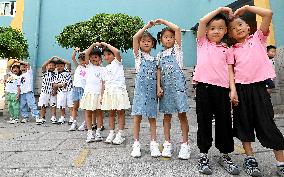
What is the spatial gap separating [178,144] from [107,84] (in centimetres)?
134

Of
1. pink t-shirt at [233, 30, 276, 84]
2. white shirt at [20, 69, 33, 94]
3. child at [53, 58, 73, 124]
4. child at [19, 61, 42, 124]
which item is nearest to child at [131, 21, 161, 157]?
pink t-shirt at [233, 30, 276, 84]

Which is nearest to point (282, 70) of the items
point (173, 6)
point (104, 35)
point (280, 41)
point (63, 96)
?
point (280, 41)

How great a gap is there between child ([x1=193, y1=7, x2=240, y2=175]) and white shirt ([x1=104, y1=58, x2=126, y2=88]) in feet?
5.05

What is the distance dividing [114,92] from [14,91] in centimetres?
435

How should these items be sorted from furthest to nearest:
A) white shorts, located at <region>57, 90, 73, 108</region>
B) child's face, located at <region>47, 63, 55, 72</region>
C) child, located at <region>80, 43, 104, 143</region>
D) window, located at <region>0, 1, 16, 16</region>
Answer: window, located at <region>0, 1, 16, 16</region>, child's face, located at <region>47, 63, 55, 72</region>, white shorts, located at <region>57, 90, 73, 108</region>, child, located at <region>80, 43, 104, 143</region>

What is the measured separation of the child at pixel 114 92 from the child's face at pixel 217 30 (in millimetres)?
1672

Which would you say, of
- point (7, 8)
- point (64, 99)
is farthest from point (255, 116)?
point (7, 8)

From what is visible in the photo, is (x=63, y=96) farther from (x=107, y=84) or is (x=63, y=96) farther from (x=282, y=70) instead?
(x=282, y=70)

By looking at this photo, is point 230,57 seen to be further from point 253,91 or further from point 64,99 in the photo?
point 64,99

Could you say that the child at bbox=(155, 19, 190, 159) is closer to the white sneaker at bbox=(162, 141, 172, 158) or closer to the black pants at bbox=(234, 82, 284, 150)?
the white sneaker at bbox=(162, 141, 172, 158)

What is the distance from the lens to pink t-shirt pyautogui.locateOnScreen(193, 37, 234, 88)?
2768 millimetres

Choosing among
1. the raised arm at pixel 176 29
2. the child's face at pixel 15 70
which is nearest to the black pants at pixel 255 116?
the raised arm at pixel 176 29

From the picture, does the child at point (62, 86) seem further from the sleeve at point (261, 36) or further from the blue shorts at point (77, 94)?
the sleeve at point (261, 36)

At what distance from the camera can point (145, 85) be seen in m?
3.31
